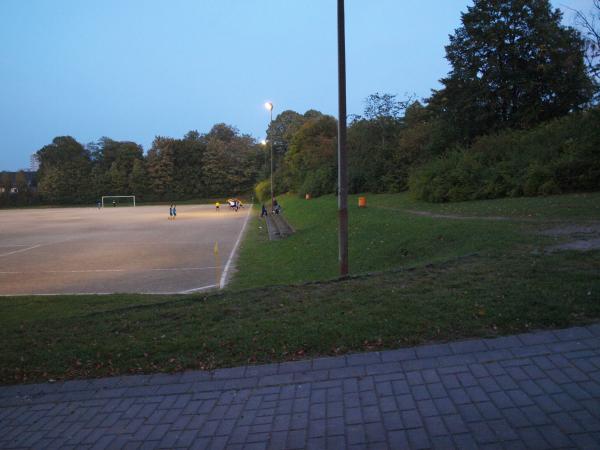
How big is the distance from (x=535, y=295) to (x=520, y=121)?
89.4 feet

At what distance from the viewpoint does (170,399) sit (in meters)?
4.18

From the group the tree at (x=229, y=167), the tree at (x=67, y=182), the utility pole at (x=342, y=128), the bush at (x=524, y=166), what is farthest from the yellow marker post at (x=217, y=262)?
the tree at (x=67, y=182)

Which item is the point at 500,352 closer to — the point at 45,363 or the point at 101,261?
the point at 45,363

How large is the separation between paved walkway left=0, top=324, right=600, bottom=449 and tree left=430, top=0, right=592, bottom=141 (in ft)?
90.2

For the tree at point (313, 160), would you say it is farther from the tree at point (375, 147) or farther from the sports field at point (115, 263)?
the sports field at point (115, 263)

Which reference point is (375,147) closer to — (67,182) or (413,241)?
(413,241)

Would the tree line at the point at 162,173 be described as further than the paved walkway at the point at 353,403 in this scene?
Yes

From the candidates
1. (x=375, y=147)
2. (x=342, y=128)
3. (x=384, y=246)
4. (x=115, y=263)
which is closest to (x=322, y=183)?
(x=375, y=147)

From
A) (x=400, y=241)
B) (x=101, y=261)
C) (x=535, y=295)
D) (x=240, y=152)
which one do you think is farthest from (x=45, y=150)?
(x=535, y=295)

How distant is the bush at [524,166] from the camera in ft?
54.9

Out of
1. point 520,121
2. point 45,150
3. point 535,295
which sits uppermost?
point 45,150

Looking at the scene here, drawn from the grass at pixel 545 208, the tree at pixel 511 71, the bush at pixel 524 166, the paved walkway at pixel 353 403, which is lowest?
the paved walkway at pixel 353 403

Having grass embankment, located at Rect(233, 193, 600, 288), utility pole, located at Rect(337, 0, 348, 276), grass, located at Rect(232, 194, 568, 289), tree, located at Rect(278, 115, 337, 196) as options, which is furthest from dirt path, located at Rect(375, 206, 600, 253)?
tree, located at Rect(278, 115, 337, 196)

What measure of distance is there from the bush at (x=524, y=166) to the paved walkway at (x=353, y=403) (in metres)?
14.3
